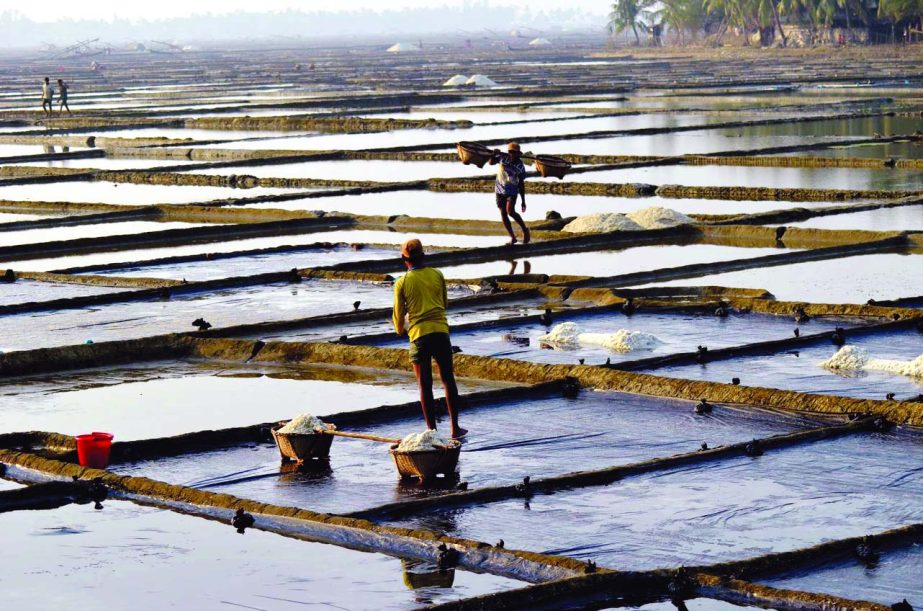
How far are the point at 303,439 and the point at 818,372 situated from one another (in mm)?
3095

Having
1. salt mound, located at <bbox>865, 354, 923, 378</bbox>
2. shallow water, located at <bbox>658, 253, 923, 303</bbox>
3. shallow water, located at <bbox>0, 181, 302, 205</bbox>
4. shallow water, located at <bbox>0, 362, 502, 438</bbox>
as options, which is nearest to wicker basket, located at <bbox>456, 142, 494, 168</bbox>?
shallow water, located at <bbox>658, 253, 923, 303</bbox>

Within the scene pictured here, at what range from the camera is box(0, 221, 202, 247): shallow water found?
60.6 feet

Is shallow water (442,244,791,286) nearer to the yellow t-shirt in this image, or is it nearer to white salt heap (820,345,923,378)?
white salt heap (820,345,923,378)

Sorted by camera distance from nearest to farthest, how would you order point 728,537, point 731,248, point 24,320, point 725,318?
point 728,537 < point 725,318 < point 24,320 < point 731,248

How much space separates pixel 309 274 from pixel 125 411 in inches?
204

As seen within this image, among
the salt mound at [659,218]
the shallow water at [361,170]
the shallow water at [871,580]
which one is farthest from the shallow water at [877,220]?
the shallow water at [871,580]

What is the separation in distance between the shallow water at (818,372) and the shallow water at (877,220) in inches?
237

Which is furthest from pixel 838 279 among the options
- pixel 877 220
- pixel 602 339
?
pixel 877 220

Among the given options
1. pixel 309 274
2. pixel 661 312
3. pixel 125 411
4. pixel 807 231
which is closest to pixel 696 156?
pixel 807 231

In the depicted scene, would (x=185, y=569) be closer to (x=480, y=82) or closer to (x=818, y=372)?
(x=818, y=372)

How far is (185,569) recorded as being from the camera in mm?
6328

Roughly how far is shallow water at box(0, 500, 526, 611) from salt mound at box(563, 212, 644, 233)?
9.95 meters

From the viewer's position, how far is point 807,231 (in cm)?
1603

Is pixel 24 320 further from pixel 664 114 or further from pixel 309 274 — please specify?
pixel 664 114
